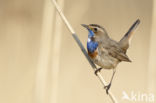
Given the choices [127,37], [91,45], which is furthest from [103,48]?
[127,37]

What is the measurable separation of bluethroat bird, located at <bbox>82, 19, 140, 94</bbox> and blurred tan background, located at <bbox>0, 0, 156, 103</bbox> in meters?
0.65

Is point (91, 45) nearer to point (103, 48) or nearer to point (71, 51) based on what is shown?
point (103, 48)

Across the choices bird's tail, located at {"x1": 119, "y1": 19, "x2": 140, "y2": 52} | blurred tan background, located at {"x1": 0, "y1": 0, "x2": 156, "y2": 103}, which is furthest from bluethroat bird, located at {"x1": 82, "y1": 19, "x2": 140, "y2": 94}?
blurred tan background, located at {"x1": 0, "y1": 0, "x2": 156, "y2": 103}

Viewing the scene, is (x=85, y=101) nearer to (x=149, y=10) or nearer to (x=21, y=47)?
(x=21, y=47)

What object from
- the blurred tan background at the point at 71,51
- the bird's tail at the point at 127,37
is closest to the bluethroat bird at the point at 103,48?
the bird's tail at the point at 127,37

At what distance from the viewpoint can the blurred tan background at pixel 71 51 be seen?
4.19m

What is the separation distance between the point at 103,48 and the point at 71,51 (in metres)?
1.03

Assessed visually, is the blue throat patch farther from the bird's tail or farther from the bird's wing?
the bird's tail

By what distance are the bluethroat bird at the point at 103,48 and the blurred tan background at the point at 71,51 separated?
648mm

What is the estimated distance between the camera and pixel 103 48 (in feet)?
11.3

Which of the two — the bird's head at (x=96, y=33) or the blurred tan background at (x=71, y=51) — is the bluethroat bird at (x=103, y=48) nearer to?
the bird's head at (x=96, y=33)

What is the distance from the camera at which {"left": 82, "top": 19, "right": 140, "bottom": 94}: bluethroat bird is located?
338cm

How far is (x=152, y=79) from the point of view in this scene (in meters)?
3.74

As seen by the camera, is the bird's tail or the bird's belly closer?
the bird's belly
